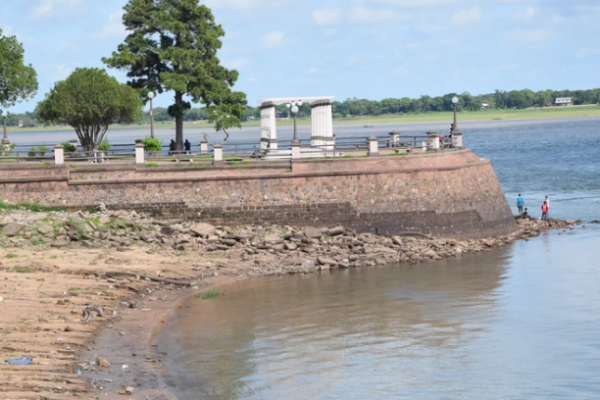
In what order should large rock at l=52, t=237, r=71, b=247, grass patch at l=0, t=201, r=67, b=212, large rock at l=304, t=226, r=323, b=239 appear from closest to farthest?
large rock at l=52, t=237, r=71, b=247 < large rock at l=304, t=226, r=323, b=239 < grass patch at l=0, t=201, r=67, b=212

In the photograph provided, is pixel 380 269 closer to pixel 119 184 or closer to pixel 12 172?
pixel 119 184

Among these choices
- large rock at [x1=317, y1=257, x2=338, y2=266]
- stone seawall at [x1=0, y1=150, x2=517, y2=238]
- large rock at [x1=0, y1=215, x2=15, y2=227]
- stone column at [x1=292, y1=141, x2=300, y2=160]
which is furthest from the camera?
stone column at [x1=292, y1=141, x2=300, y2=160]

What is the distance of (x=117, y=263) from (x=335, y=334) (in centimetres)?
774

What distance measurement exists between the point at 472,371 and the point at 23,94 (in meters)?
30.0

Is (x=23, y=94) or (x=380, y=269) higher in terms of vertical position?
(x=23, y=94)

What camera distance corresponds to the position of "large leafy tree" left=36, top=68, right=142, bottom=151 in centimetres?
3997

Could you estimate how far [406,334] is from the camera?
72.4 ft

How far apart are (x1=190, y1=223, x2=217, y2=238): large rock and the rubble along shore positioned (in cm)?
4

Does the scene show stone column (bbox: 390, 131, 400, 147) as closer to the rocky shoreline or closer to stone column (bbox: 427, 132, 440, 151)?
stone column (bbox: 427, 132, 440, 151)

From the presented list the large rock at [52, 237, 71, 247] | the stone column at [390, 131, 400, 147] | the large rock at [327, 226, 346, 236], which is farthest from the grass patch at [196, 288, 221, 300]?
the stone column at [390, 131, 400, 147]

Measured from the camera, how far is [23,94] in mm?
44031

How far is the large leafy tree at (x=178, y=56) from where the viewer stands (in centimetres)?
4344

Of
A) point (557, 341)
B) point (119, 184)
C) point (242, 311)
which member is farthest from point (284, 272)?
point (557, 341)

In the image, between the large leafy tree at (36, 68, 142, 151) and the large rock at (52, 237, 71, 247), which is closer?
the large rock at (52, 237, 71, 247)
